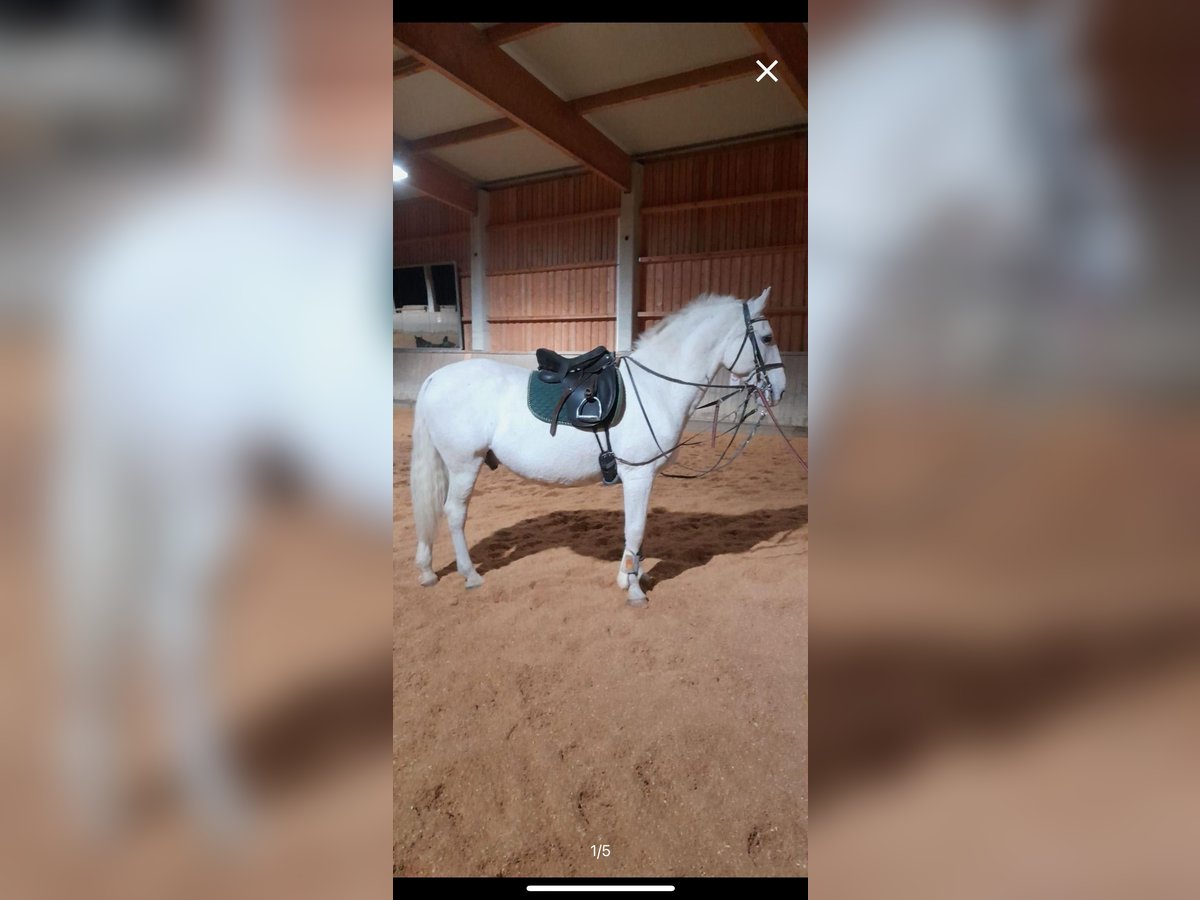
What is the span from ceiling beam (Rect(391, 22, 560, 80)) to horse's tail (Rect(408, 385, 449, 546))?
2.43 feet

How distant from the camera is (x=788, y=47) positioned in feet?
1.90

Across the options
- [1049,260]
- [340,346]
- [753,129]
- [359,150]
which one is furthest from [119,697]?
[753,129]

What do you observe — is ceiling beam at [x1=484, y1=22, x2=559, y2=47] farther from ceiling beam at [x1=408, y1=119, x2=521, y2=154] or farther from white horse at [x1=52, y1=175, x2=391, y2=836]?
white horse at [x1=52, y1=175, x2=391, y2=836]

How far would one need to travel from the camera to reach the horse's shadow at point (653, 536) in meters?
1.51

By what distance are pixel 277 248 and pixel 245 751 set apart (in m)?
0.54

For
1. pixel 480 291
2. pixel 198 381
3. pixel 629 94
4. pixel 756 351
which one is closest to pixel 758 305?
pixel 756 351

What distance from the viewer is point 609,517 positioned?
1.67m

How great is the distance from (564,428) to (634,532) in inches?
15.2

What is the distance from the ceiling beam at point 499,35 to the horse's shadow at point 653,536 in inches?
48.2

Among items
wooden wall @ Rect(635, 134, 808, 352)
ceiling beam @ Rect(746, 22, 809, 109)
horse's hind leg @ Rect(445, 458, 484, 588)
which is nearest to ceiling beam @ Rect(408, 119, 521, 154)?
wooden wall @ Rect(635, 134, 808, 352)

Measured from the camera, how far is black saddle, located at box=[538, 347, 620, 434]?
1344 millimetres

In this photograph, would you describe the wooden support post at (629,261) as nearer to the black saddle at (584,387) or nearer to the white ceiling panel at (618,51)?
the black saddle at (584,387)

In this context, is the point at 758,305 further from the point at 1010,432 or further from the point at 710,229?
the point at 1010,432

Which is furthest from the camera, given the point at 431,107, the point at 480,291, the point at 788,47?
the point at 480,291
